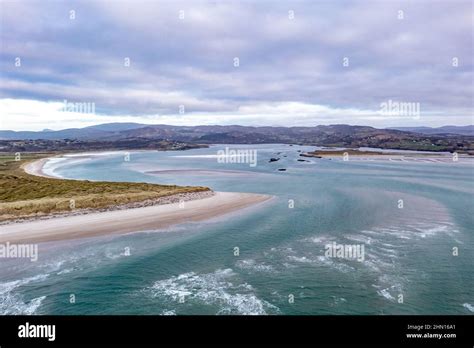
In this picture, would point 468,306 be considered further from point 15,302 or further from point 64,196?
point 64,196

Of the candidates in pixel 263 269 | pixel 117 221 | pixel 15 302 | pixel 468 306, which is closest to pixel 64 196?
pixel 117 221

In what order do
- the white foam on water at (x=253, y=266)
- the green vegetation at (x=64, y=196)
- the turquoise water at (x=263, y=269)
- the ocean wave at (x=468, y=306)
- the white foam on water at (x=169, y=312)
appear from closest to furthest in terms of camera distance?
the white foam on water at (x=169, y=312)
the ocean wave at (x=468, y=306)
the turquoise water at (x=263, y=269)
the white foam on water at (x=253, y=266)
the green vegetation at (x=64, y=196)

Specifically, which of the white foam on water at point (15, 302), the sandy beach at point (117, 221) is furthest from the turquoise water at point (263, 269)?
the sandy beach at point (117, 221)

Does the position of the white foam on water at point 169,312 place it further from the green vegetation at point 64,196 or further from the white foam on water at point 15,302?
the green vegetation at point 64,196

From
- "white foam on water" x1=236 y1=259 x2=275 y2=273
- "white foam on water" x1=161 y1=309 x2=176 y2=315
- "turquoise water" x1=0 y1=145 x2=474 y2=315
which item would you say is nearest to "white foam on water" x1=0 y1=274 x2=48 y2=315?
"turquoise water" x1=0 y1=145 x2=474 y2=315

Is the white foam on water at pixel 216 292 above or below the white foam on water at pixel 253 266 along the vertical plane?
below

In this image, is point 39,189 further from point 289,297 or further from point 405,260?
point 405,260
